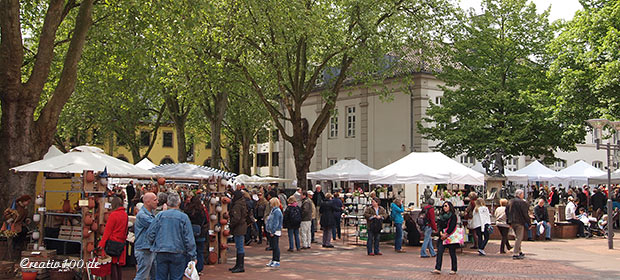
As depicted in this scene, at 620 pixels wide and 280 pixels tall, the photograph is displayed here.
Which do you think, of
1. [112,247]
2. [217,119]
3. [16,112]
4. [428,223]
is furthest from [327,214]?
[217,119]

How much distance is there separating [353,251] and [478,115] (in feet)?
54.5

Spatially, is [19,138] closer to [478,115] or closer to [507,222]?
[507,222]

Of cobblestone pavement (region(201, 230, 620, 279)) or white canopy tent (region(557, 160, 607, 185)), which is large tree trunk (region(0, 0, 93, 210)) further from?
white canopy tent (region(557, 160, 607, 185))

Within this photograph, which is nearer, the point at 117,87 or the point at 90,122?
the point at 117,87

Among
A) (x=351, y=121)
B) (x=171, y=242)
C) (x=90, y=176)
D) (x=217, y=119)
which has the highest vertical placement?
(x=351, y=121)

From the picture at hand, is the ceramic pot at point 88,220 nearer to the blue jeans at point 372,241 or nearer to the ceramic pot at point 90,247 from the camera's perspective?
the ceramic pot at point 90,247

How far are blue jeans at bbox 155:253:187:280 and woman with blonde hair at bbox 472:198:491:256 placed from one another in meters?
10.5

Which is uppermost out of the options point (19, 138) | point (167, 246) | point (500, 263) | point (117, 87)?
point (117, 87)

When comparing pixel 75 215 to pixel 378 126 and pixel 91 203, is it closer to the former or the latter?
pixel 91 203

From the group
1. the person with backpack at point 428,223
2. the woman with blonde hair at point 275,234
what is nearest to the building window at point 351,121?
the person with backpack at point 428,223

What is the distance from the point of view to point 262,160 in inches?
2421

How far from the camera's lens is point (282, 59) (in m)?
24.5

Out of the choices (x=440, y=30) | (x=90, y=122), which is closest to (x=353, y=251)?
(x=440, y=30)

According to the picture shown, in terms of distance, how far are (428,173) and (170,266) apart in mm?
11294
